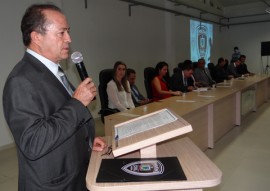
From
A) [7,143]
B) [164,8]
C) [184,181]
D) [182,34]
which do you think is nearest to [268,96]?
[182,34]

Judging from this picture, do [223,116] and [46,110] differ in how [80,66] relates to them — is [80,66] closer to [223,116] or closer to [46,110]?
[46,110]

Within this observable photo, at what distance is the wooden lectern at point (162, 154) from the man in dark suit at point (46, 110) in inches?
5.1

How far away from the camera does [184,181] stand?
36.4 inches

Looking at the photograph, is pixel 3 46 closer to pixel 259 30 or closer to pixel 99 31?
pixel 99 31

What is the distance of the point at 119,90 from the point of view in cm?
365

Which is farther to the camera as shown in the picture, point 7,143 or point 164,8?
point 164,8

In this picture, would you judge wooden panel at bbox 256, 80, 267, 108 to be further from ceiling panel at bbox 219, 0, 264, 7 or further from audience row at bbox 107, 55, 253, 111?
ceiling panel at bbox 219, 0, 264, 7

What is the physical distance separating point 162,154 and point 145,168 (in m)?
0.21

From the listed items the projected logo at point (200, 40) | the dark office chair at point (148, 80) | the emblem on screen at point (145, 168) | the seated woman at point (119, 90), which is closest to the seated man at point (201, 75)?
the dark office chair at point (148, 80)

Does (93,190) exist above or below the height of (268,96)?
above

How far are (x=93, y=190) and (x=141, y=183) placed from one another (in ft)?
0.57

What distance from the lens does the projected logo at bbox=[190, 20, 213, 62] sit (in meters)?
9.12

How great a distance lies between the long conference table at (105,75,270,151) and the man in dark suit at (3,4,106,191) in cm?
144

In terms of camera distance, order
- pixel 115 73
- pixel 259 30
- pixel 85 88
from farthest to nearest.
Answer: pixel 259 30 < pixel 115 73 < pixel 85 88
